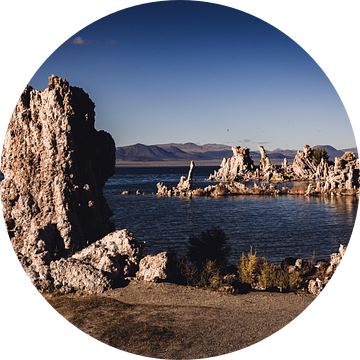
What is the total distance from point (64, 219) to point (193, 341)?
26.0ft

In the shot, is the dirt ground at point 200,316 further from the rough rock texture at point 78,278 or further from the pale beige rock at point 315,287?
the rough rock texture at point 78,278

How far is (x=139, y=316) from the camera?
9.69 metres

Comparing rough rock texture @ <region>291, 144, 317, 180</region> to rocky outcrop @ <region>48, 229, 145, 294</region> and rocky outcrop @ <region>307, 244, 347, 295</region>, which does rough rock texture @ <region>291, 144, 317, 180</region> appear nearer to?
rocky outcrop @ <region>307, 244, 347, 295</region>

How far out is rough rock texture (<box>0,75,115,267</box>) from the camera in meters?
13.9

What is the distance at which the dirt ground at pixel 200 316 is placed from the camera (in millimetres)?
8008

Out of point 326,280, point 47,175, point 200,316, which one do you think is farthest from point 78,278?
point 326,280

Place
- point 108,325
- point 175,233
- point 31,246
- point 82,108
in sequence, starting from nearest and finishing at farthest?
1. point 108,325
2. point 31,246
3. point 82,108
4. point 175,233

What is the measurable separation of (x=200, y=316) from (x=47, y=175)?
8.58 m

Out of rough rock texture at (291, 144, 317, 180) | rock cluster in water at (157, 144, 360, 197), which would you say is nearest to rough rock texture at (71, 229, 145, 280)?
rock cluster in water at (157, 144, 360, 197)

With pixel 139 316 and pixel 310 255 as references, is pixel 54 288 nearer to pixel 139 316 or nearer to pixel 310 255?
pixel 139 316

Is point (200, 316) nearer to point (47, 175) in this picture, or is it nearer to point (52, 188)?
point (52, 188)

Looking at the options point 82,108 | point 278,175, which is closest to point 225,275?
point 82,108

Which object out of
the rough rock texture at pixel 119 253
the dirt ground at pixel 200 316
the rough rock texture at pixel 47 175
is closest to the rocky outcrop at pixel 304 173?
the rough rock texture at pixel 47 175

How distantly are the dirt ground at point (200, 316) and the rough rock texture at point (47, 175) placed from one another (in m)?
4.01
